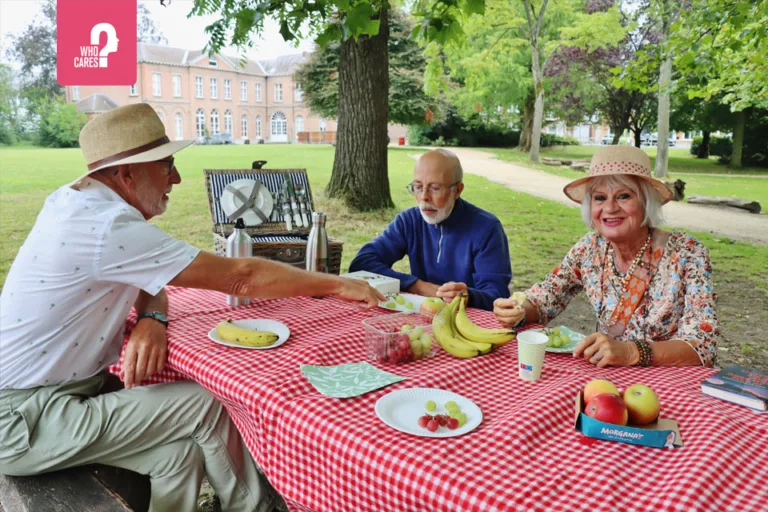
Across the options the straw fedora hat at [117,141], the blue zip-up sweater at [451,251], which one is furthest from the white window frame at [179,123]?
the straw fedora hat at [117,141]

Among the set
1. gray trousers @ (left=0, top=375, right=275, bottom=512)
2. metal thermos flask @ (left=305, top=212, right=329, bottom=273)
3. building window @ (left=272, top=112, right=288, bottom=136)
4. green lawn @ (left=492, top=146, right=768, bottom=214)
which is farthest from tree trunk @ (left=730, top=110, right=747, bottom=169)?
building window @ (left=272, top=112, right=288, bottom=136)

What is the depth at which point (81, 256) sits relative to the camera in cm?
201

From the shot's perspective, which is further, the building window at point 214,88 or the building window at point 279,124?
the building window at point 279,124

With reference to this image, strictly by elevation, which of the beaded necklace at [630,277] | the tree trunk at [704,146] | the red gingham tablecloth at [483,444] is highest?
the tree trunk at [704,146]

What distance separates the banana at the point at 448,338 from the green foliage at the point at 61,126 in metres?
15.0

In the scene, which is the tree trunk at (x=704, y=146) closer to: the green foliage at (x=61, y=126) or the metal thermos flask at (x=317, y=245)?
the green foliage at (x=61, y=126)

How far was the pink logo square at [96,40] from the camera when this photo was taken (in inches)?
200

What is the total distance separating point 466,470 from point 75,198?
Result: 64.4 inches

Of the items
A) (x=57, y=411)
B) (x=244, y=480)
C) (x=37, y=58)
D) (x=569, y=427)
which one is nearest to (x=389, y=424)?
(x=569, y=427)

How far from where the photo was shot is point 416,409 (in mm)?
1582

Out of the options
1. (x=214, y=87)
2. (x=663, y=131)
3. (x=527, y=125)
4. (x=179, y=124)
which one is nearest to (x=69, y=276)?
(x=663, y=131)

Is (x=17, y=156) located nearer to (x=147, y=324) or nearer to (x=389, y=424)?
(x=147, y=324)

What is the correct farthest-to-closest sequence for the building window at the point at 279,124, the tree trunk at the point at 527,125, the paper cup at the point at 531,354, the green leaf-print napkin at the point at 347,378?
the building window at the point at 279,124 < the tree trunk at the point at 527,125 < the paper cup at the point at 531,354 < the green leaf-print napkin at the point at 347,378

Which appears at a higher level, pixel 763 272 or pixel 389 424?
pixel 389 424
